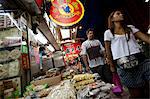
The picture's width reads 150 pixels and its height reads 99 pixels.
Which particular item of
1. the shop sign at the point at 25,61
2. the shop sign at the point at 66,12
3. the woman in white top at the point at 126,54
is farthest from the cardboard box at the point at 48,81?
the woman in white top at the point at 126,54

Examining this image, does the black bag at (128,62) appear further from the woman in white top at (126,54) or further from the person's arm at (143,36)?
the person's arm at (143,36)

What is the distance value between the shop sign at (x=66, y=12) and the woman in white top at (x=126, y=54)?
13.2 feet

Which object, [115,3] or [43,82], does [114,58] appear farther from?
[115,3]

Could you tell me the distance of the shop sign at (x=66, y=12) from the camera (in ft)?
24.3

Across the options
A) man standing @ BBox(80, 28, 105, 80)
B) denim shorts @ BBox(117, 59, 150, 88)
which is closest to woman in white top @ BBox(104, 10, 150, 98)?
denim shorts @ BBox(117, 59, 150, 88)

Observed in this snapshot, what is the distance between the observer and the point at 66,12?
7438mm

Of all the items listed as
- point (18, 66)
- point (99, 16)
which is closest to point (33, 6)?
point (18, 66)

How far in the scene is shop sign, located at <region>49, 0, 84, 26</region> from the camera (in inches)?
292

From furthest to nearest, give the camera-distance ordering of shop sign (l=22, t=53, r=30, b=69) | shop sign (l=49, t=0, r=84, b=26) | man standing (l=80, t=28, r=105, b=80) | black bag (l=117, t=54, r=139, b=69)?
shop sign (l=49, t=0, r=84, b=26) → man standing (l=80, t=28, r=105, b=80) → shop sign (l=22, t=53, r=30, b=69) → black bag (l=117, t=54, r=139, b=69)

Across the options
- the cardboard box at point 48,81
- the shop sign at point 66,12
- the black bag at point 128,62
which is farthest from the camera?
the shop sign at point 66,12

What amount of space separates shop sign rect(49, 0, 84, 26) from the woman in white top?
4.03 m

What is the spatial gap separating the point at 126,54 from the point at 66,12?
461 cm

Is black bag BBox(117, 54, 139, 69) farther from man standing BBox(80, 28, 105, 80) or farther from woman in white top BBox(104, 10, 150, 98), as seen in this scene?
man standing BBox(80, 28, 105, 80)

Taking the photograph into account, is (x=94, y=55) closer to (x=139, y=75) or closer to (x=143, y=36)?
(x=143, y=36)
